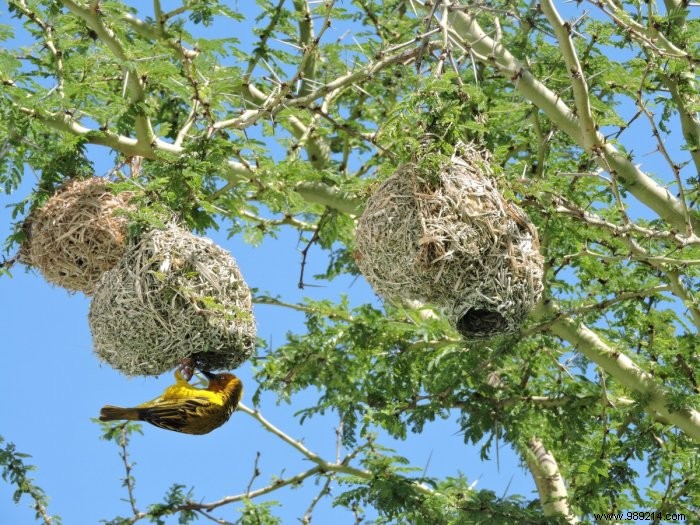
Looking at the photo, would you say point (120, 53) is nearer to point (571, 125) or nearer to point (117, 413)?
point (117, 413)

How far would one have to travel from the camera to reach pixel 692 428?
19.3ft

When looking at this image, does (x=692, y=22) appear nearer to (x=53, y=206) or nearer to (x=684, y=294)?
(x=684, y=294)

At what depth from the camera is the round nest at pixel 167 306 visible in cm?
422

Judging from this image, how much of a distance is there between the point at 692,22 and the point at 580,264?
1416 millimetres

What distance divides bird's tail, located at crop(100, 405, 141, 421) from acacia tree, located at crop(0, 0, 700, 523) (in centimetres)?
78

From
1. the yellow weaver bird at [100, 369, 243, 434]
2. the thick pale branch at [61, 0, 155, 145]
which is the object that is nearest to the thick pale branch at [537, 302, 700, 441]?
the yellow weaver bird at [100, 369, 243, 434]

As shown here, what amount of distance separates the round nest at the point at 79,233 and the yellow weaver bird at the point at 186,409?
56 cm

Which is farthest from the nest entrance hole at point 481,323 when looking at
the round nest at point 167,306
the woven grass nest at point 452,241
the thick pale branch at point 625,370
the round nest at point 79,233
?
the thick pale branch at point 625,370

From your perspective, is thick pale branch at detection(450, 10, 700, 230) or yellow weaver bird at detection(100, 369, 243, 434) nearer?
yellow weaver bird at detection(100, 369, 243, 434)

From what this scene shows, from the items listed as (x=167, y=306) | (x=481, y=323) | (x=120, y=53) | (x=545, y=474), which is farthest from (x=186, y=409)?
(x=545, y=474)

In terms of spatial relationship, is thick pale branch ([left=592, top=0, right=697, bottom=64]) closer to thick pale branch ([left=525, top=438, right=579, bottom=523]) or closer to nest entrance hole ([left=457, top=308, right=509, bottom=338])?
nest entrance hole ([left=457, top=308, right=509, bottom=338])

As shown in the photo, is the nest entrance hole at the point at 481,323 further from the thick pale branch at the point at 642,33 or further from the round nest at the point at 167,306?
the thick pale branch at the point at 642,33

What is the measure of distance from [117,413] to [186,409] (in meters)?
0.24

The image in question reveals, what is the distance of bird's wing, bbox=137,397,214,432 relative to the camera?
423 cm
